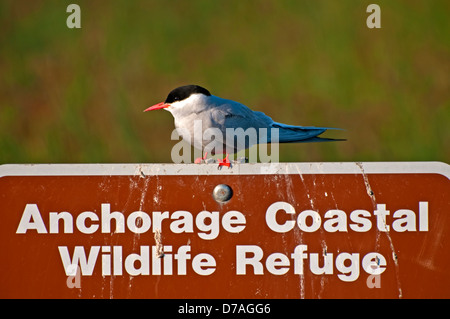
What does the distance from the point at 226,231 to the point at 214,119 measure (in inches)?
42.4

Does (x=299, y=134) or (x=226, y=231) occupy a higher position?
(x=299, y=134)

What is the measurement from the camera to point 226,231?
1.28m

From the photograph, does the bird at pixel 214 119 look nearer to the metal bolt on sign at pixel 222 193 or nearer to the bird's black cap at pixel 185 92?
the bird's black cap at pixel 185 92

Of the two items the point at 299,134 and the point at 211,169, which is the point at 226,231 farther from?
the point at 299,134

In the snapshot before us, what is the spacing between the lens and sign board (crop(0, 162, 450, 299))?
4.15 feet

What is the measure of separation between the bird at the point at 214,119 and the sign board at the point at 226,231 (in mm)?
974

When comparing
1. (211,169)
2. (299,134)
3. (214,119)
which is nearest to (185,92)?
(214,119)

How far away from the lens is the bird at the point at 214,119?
7.45 feet

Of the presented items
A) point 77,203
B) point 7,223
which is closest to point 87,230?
point 77,203

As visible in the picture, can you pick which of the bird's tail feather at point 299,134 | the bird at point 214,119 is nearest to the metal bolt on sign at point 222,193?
the bird at point 214,119

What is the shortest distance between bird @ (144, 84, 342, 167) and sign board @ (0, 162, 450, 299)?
3.20ft

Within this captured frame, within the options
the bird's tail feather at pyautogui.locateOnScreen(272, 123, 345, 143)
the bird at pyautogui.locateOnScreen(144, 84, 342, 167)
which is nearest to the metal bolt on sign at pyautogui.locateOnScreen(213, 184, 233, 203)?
the bird at pyautogui.locateOnScreen(144, 84, 342, 167)

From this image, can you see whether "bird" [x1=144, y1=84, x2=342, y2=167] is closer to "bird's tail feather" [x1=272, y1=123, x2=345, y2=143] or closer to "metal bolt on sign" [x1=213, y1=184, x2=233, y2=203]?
Answer: "bird's tail feather" [x1=272, y1=123, x2=345, y2=143]

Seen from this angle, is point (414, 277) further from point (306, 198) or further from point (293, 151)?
point (293, 151)
